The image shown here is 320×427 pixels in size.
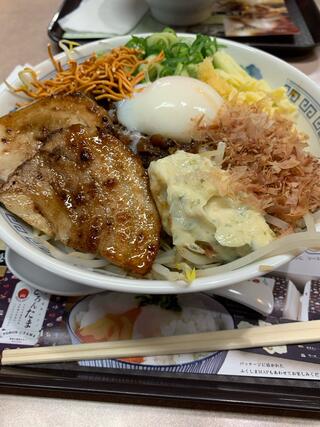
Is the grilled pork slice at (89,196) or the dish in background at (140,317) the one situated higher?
the grilled pork slice at (89,196)

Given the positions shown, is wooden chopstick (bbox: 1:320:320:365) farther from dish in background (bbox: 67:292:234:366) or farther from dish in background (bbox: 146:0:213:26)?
dish in background (bbox: 146:0:213:26)

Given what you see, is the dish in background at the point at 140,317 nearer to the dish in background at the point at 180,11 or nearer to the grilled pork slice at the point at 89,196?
the grilled pork slice at the point at 89,196

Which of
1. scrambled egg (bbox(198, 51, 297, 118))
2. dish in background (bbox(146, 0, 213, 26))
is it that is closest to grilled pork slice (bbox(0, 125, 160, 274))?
scrambled egg (bbox(198, 51, 297, 118))

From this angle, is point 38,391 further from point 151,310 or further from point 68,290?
point 151,310

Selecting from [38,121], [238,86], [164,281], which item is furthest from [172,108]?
[164,281]

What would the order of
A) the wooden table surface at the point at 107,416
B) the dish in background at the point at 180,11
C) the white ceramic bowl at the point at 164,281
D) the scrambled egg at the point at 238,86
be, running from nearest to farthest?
1. the white ceramic bowl at the point at 164,281
2. the wooden table surface at the point at 107,416
3. the scrambled egg at the point at 238,86
4. the dish in background at the point at 180,11

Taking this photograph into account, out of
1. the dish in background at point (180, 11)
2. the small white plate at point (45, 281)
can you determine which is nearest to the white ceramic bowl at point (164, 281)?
the small white plate at point (45, 281)

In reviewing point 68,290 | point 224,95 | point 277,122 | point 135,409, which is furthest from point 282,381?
point 224,95
